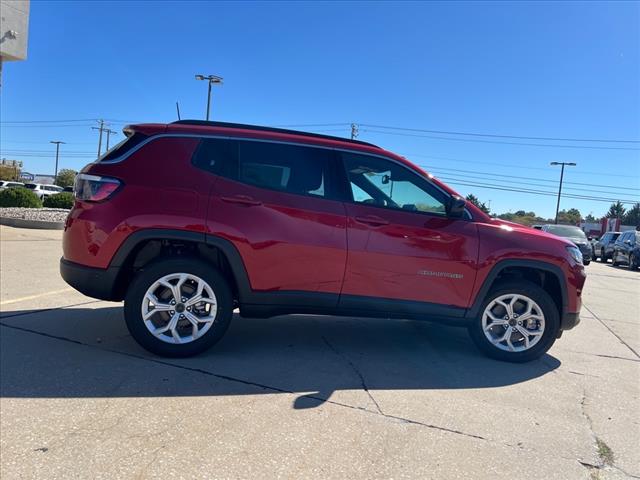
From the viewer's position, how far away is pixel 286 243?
419cm

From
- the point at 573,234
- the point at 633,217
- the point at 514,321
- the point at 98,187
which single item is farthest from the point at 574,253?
the point at 633,217

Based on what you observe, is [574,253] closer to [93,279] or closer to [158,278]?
[158,278]

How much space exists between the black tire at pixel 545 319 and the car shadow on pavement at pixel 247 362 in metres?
0.10

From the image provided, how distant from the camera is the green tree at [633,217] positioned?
303 ft

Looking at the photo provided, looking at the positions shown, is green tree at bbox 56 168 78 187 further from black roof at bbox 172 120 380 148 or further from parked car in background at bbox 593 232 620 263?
black roof at bbox 172 120 380 148

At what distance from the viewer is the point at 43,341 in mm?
4418

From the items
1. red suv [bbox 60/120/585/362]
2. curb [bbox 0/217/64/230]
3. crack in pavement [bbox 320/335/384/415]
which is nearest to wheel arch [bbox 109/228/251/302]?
red suv [bbox 60/120/585/362]

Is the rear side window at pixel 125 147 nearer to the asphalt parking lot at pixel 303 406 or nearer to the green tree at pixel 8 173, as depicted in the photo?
the asphalt parking lot at pixel 303 406

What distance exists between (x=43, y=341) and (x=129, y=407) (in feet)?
5.67

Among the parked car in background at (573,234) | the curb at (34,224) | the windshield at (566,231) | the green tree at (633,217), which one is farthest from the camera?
the green tree at (633,217)

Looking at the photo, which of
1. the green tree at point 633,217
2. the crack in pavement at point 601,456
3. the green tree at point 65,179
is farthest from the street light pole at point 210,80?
the green tree at point 633,217

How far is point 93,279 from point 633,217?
109413 millimetres

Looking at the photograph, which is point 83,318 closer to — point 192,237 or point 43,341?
point 43,341

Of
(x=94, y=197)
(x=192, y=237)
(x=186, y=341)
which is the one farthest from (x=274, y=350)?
(x=94, y=197)
